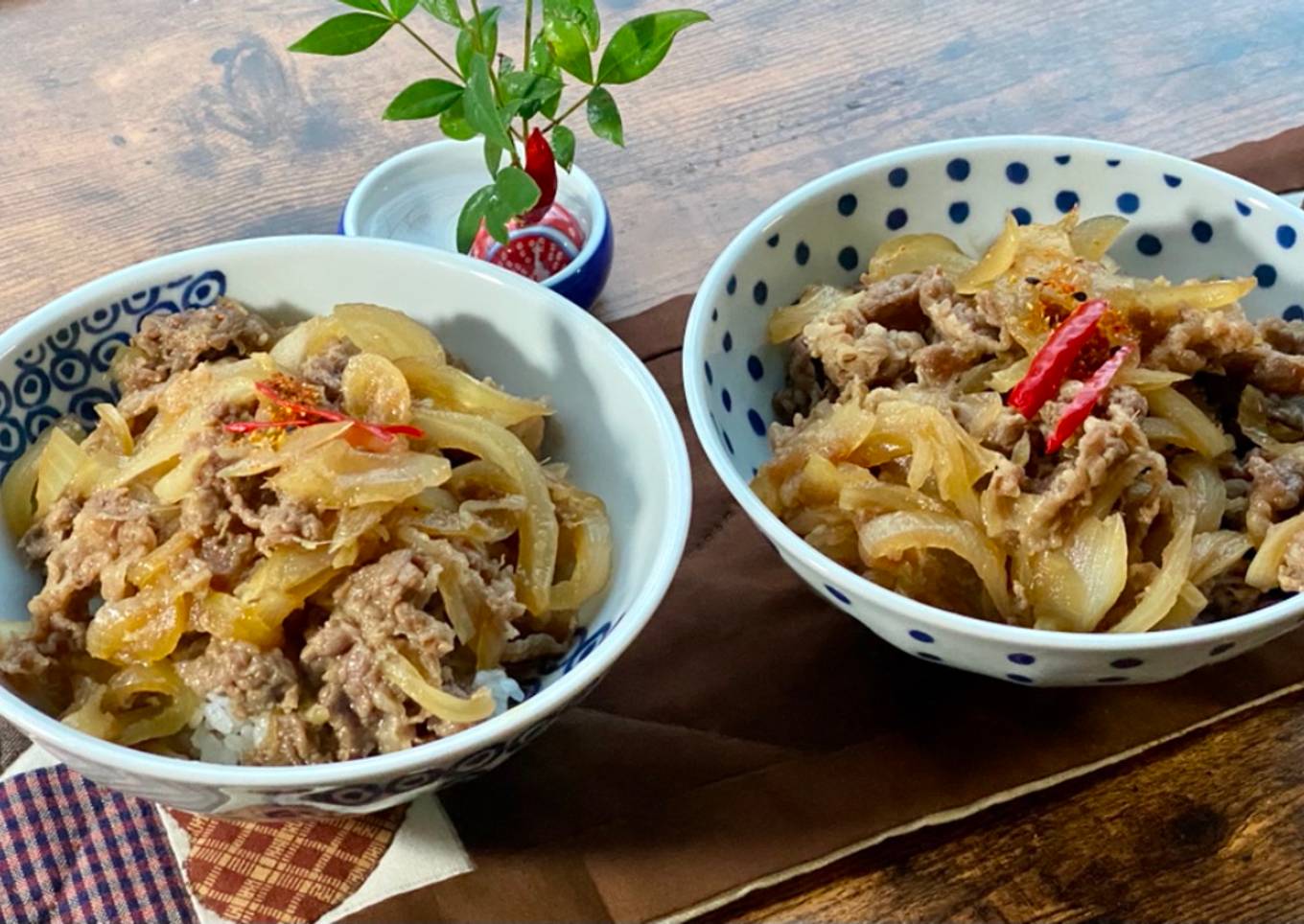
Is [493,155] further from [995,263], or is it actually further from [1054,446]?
[1054,446]

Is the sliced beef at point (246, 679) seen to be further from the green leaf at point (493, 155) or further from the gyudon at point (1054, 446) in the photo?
the green leaf at point (493, 155)

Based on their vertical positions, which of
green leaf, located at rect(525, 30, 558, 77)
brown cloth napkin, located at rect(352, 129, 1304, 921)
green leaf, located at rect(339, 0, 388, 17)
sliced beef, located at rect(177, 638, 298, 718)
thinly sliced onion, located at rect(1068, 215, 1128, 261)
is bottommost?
brown cloth napkin, located at rect(352, 129, 1304, 921)

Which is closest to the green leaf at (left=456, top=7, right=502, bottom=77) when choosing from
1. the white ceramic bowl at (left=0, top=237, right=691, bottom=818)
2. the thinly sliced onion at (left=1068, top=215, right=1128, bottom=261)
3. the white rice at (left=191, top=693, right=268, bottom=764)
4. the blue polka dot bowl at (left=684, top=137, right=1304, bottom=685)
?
the white ceramic bowl at (left=0, top=237, right=691, bottom=818)

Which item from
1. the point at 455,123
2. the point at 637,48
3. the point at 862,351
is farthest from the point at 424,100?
the point at 862,351

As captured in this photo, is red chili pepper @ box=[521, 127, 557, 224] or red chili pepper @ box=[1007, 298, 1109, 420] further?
red chili pepper @ box=[521, 127, 557, 224]

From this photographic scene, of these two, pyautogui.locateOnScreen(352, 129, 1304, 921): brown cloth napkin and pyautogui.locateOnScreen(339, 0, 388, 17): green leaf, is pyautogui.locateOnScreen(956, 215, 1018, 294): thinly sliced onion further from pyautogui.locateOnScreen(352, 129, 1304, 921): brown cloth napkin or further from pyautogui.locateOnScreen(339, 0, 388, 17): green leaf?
pyautogui.locateOnScreen(339, 0, 388, 17): green leaf

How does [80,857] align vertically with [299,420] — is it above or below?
below

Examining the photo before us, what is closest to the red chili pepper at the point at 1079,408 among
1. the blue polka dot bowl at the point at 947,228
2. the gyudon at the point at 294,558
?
the blue polka dot bowl at the point at 947,228
